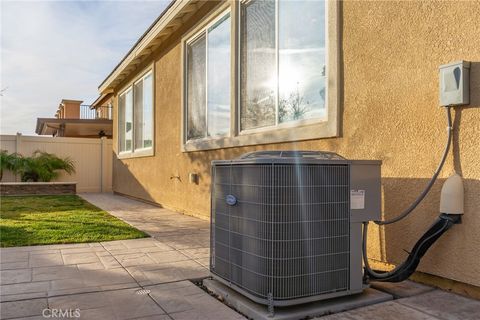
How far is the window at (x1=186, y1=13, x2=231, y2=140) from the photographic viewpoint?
23.2 feet

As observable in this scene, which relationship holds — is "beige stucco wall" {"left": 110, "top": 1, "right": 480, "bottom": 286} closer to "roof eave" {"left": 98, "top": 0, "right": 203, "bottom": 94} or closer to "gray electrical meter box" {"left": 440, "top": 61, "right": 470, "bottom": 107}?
"gray electrical meter box" {"left": 440, "top": 61, "right": 470, "bottom": 107}

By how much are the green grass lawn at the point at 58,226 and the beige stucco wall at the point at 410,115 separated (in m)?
3.32

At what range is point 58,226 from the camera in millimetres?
6715

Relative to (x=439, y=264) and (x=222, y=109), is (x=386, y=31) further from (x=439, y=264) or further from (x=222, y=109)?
(x=222, y=109)

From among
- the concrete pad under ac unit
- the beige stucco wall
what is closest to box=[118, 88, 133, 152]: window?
the beige stucco wall

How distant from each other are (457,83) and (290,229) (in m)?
1.67

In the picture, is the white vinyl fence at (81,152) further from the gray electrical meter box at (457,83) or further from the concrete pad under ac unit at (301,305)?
the gray electrical meter box at (457,83)

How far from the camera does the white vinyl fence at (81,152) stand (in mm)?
14211

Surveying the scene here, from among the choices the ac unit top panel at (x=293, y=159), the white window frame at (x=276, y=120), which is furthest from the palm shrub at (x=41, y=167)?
the ac unit top panel at (x=293, y=159)

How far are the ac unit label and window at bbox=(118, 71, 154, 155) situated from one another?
8.28 m

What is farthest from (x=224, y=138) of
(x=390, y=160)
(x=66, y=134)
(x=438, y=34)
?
(x=66, y=134)

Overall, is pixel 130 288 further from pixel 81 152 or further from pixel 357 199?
pixel 81 152

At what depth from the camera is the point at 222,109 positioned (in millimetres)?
7160

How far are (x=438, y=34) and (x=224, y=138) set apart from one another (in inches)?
158
